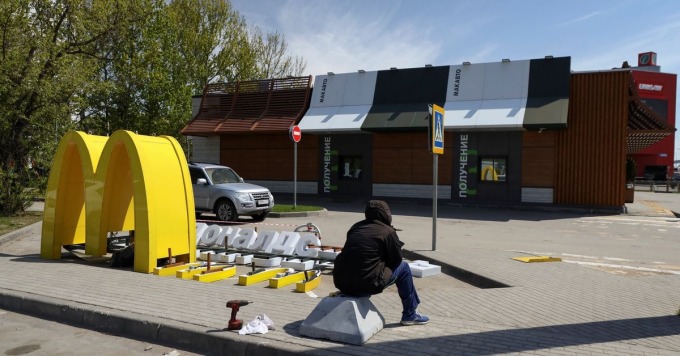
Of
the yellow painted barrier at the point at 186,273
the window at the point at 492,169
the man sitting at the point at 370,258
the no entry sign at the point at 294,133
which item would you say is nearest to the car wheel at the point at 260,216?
the no entry sign at the point at 294,133

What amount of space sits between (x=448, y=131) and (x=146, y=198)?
16.7 metres

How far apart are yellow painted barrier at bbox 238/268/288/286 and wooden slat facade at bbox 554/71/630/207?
52.8 feet

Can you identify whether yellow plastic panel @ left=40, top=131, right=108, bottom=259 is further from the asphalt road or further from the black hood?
the black hood

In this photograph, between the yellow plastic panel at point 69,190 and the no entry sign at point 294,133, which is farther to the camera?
the no entry sign at point 294,133

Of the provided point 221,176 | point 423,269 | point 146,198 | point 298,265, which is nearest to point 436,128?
point 423,269

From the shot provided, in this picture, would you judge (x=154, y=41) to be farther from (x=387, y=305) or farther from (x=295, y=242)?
(x=387, y=305)

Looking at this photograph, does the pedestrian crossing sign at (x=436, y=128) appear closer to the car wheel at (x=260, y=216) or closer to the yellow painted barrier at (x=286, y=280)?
the yellow painted barrier at (x=286, y=280)

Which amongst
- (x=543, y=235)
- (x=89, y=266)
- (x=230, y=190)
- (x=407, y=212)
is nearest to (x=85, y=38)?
(x=230, y=190)

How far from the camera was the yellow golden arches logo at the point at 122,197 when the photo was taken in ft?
26.3

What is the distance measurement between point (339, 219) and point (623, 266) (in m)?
9.55

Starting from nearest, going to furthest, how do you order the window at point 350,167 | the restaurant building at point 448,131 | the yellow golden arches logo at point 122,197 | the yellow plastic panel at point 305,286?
the yellow plastic panel at point 305,286 → the yellow golden arches logo at point 122,197 → the restaurant building at point 448,131 → the window at point 350,167

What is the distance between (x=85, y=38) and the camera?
56.0 feet

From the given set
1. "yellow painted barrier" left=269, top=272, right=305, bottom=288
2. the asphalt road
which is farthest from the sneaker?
"yellow painted barrier" left=269, top=272, right=305, bottom=288

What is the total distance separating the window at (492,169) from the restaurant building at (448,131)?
0.04 meters
